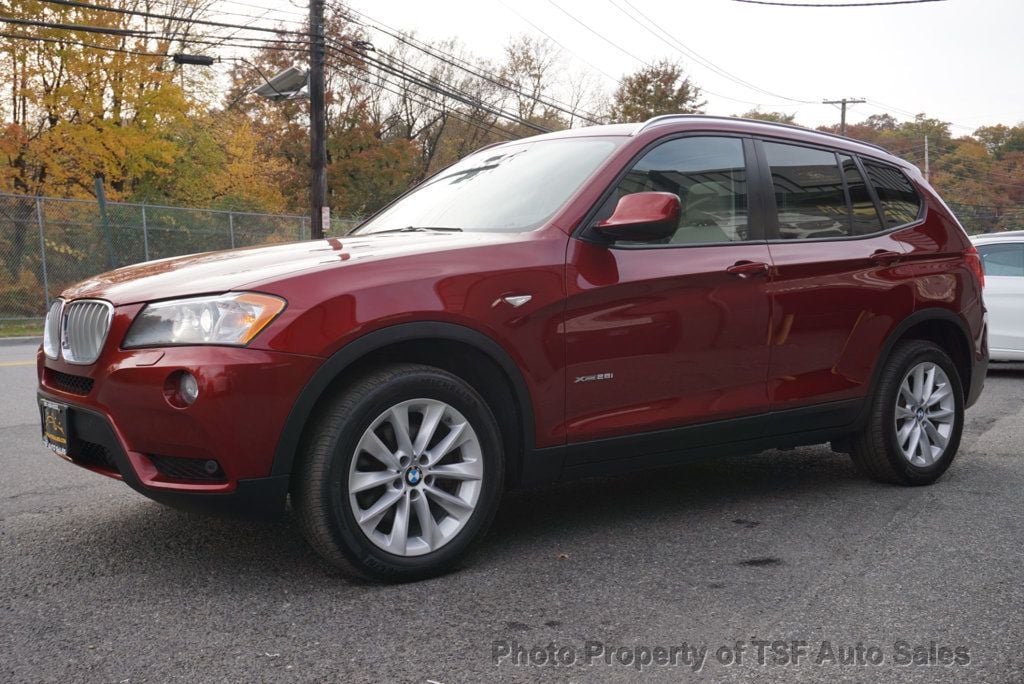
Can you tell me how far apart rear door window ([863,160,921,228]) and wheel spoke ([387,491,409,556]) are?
314 cm

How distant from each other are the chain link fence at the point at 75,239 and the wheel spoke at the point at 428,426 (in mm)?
16360

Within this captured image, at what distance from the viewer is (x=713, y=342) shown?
176 inches

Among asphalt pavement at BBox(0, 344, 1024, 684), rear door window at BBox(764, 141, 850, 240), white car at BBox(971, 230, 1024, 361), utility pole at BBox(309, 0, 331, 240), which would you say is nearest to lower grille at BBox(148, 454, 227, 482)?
asphalt pavement at BBox(0, 344, 1024, 684)

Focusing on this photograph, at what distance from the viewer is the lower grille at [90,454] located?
3.72 meters

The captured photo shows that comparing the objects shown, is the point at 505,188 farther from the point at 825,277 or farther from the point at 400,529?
the point at 400,529

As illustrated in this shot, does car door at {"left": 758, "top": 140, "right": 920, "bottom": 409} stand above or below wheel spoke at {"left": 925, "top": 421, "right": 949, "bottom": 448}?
above

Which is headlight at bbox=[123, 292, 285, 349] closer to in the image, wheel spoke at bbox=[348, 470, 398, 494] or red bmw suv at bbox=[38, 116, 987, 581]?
red bmw suv at bbox=[38, 116, 987, 581]

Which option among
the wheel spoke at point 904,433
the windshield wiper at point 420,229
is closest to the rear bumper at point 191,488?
the windshield wiper at point 420,229

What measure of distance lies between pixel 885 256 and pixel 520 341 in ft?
7.64

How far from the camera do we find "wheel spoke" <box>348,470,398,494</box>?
3594 millimetres

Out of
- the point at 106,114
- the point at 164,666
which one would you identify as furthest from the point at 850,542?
the point at 106,114

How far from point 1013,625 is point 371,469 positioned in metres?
2.18

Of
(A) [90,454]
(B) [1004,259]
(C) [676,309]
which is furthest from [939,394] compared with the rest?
(B) [1004,259]

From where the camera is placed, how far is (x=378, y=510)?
12.0 feet
